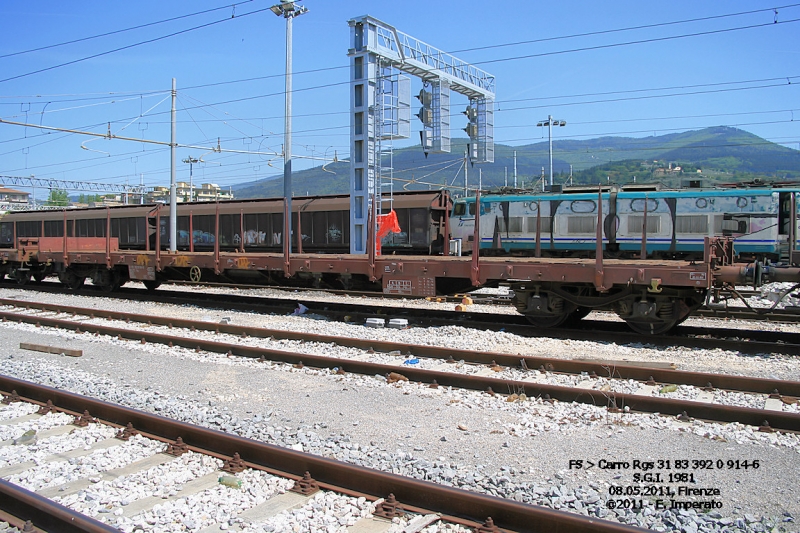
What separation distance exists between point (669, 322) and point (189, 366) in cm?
814

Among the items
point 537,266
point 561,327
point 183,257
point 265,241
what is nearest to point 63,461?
point 537,266

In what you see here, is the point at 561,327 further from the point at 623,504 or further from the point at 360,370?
the point at 623,504

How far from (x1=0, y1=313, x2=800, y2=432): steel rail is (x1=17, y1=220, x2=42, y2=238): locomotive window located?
1035 inches

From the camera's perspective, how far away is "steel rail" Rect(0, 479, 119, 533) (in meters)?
3.73

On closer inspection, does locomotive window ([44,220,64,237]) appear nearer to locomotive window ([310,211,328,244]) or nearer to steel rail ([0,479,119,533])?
locomotive window ([310,211,328,244])

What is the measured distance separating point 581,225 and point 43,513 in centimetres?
1764

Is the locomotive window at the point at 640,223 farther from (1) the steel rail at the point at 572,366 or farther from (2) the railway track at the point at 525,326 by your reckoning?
(1) the steel rail at the point at 572,366

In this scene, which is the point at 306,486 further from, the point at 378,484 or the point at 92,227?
the point at 92,227

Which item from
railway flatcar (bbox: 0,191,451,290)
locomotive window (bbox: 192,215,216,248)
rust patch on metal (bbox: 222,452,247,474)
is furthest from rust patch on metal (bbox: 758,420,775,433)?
locomotive window (bbox: 192,215,216,248)

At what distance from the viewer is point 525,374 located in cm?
834

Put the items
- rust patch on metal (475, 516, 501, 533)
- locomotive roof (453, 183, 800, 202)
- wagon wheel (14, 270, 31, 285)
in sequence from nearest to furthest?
rust patch on metal (475, 516, 501, 533)
locomotive roof (453, 183, 800, 202)
wagon wheel (14, 270, 31, 285)

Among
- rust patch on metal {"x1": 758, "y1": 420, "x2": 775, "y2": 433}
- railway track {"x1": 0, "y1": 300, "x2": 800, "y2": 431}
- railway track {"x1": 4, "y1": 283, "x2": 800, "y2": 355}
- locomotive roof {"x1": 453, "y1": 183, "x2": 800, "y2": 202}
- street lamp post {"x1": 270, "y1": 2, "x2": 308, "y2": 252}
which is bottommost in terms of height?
rust patch on metal {"x1": 758, "y1": 420, "x2": 775, "y2": 433}

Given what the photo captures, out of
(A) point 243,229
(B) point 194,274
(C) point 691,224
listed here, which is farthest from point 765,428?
(A) point 243,229

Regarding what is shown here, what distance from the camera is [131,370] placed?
918 cm
